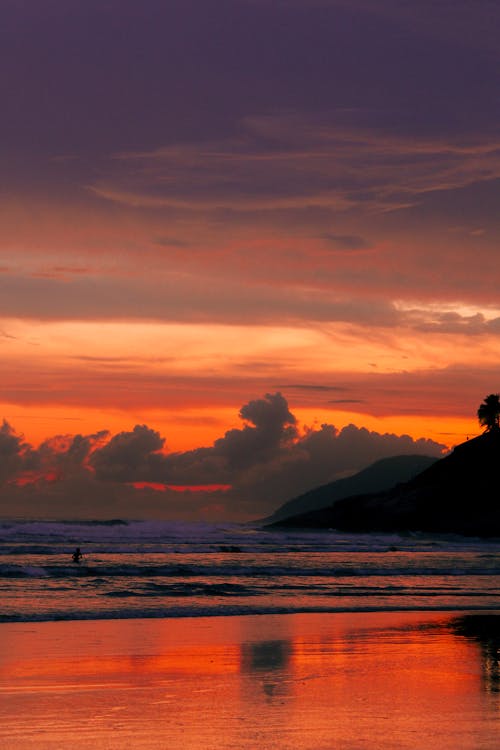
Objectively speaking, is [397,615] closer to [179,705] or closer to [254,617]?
[254,617]

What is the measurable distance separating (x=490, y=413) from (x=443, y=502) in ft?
89.4

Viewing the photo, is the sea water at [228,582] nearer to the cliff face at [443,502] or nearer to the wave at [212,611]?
the wave at [212,611]

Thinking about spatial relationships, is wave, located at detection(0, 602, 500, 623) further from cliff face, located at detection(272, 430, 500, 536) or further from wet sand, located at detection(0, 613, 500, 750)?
cliff face, located at detection(272, 430, 500, 536)

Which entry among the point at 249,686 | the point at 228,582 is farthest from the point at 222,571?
the point at 249,686

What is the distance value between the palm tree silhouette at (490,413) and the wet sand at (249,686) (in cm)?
13708

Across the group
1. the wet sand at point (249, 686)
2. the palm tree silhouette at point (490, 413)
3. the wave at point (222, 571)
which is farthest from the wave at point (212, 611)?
the palm tree silhouette at point (490, 413)

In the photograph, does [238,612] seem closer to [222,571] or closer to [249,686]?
[249,686]

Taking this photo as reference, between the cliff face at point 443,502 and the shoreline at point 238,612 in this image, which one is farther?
the cliff face at point 443,502

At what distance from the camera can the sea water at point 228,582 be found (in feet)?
115

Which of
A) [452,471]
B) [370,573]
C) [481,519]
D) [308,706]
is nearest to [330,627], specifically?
[308,706]

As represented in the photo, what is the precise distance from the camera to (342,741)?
13.5 meters

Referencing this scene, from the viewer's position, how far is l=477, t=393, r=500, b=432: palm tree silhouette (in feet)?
533

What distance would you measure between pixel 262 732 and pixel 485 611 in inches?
900

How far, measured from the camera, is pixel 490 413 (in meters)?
162
